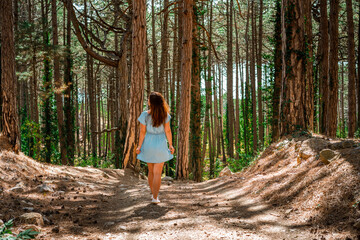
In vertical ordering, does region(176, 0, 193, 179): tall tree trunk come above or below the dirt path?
above

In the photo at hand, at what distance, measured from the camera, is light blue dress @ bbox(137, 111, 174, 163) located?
15.4ft

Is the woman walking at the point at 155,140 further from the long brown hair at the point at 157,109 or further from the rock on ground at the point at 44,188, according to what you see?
the rock on ground at the point at 44,188

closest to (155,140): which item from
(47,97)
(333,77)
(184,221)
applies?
(184,221)

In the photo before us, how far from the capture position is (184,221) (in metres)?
3.67

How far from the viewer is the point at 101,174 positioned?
8359mm

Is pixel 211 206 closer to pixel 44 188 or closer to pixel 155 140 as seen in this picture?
pixel 155 140

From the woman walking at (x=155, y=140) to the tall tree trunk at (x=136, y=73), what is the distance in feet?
15.9

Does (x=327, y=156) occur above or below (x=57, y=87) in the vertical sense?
below

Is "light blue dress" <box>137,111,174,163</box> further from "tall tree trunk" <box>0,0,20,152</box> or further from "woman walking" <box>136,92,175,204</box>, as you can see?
"tall tree trunk" <box>0,0,20,152</box>

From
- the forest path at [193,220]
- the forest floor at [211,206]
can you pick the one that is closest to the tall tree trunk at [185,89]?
the forest floor at [211,206]

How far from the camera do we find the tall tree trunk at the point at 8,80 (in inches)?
239

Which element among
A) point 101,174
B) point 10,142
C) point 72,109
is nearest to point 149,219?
point 10,142

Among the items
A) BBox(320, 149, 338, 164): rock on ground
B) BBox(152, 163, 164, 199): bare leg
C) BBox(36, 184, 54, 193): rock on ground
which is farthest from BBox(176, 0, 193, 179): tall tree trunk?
BBox(320, 149, 338, 164): rock on ground

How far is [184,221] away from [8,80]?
497 centimetres
